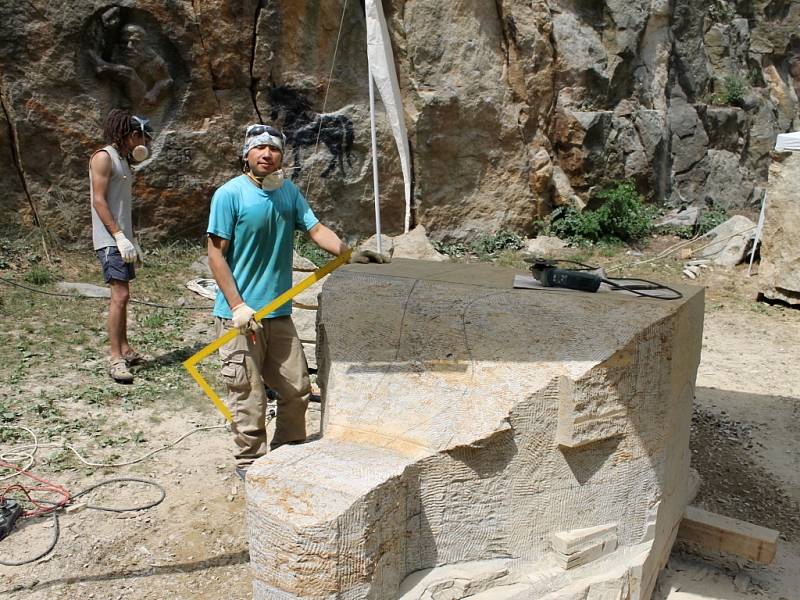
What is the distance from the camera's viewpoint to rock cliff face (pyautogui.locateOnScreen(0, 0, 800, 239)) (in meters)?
6.98

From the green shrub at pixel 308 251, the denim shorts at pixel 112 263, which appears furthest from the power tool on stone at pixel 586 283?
the green shrub at pixel 308 251

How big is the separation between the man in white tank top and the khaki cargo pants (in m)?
1.63

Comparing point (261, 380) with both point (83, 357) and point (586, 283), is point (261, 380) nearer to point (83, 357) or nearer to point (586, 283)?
point (586, 283)

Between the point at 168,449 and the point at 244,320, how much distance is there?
130cm

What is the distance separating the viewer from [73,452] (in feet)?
12.2

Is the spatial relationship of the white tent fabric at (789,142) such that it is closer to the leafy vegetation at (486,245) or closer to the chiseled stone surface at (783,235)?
the chiseled stone surface at (783,235)

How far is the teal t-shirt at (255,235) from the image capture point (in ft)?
10.0

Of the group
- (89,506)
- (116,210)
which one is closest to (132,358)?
(116,210)

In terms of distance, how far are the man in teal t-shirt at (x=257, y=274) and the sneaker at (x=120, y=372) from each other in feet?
5.10

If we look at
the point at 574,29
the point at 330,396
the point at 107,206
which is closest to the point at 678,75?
the point at 574,29

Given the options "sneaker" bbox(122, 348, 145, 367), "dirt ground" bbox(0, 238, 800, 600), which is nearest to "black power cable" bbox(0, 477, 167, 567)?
"dirt ground" bbox(0, 238, 800, 600)

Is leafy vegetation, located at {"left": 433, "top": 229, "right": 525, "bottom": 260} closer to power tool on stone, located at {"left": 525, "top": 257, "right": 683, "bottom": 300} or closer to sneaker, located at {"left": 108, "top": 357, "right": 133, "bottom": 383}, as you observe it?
sneaker, located at {"left": 108, "top": 357, "right": 133, "bottom": 383}

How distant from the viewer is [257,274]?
10.5ft

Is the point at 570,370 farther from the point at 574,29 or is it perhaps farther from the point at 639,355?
the point at 574,29
